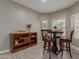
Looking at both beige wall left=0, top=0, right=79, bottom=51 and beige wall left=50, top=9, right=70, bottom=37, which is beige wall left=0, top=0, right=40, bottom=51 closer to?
beige wall left=0, top=0, right=79, bottom=51

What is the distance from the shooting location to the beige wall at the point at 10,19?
14.6ft

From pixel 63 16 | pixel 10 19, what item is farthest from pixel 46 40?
pixel 63 16

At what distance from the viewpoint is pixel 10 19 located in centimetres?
489

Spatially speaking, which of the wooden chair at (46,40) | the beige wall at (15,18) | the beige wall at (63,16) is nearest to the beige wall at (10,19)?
the beige wall at (15,18)

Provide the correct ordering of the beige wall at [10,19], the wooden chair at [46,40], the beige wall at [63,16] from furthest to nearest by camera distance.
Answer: the beige wall at [63,16], the beige wall at [10,19], the wooden chair at [46,40]

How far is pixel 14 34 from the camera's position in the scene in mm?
4613

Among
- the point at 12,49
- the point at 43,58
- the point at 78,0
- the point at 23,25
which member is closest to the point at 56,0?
the point at 78,0

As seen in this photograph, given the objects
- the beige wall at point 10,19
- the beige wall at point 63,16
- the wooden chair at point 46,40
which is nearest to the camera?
→ the wooden chair at point 46,40

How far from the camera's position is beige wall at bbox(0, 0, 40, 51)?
14.6 ft

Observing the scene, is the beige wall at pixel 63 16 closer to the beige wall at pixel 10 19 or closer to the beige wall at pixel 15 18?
the beige wall at pixel 15 18

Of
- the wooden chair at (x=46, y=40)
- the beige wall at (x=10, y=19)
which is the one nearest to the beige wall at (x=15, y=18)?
the beige wall at (x=10, y=19)

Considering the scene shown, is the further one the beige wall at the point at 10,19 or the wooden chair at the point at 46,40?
the beige wall at the point at 10,19

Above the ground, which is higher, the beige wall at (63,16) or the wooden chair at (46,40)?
the beige wall at (63,16)

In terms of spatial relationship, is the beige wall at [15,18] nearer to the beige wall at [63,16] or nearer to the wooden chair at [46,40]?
the beige wall at [63,16]
